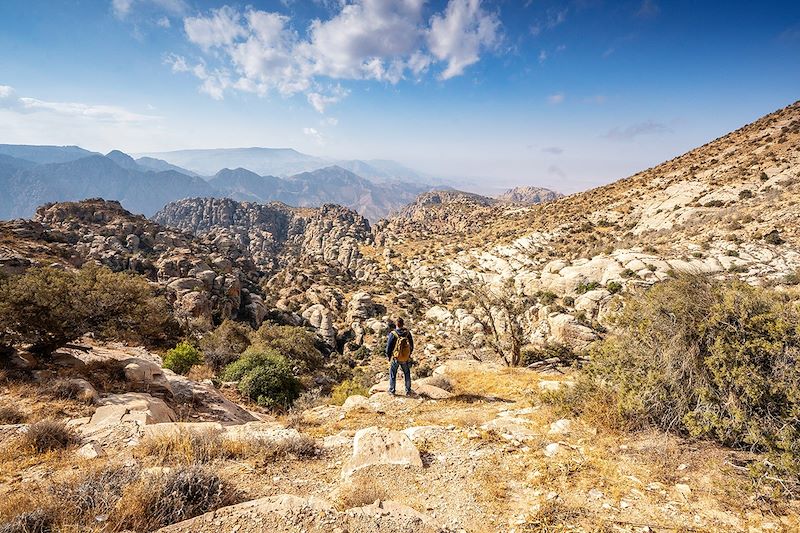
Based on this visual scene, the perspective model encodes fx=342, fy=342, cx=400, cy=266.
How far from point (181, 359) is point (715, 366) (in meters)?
19.1

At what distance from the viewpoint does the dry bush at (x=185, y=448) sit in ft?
19.5

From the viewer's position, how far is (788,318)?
5570 millimetres

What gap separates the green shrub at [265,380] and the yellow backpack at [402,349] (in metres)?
5.57

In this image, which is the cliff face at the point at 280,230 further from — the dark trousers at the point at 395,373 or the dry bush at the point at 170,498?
the dry bush at the point at 170,498

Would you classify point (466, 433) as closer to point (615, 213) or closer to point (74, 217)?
point (615, 213)

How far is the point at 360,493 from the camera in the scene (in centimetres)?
498

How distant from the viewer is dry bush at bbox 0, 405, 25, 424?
7.37 meters

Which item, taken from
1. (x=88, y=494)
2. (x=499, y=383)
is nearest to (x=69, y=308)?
(x=88, y=494)

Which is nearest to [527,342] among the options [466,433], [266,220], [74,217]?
[466,433]

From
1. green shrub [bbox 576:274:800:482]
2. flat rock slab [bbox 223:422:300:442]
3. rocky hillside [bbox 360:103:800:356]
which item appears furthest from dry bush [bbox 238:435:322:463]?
rocky hillside [bbox 360:103:800:356]

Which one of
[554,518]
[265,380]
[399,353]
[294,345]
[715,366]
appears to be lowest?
[294,345]

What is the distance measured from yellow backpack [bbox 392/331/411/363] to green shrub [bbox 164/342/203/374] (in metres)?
11.5

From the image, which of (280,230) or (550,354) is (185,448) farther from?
(280,230)

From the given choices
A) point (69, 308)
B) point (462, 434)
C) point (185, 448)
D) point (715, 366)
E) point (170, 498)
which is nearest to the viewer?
point (170, 498)
